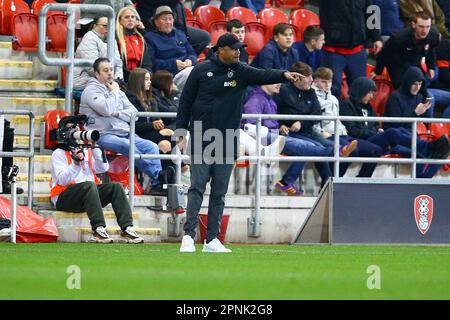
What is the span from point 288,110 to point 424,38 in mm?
3645

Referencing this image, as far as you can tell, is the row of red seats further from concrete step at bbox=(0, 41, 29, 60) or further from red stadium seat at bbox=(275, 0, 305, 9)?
concrete step at bbox=(0, 41, 29, 60)

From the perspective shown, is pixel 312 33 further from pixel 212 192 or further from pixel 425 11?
pixel 212 192

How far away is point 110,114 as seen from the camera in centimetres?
1731

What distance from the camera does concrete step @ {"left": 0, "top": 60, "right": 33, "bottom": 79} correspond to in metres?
19.1

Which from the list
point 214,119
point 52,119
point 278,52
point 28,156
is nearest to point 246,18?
point 278,52

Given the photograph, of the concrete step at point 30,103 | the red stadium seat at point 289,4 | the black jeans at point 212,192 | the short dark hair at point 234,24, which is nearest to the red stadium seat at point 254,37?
the short dark hair at point 234,24

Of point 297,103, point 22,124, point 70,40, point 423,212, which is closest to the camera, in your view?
point 423,212

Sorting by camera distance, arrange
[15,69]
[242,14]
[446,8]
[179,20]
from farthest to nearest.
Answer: [446,8] < [242,14] < [179,20] < [15,69]

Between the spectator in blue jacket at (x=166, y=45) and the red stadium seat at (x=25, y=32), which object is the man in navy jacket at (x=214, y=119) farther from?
the red stadium seat at (x=25, y=32)

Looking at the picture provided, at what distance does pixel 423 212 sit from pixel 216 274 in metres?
6.37

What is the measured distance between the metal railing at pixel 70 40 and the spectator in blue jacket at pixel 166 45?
1.24m
